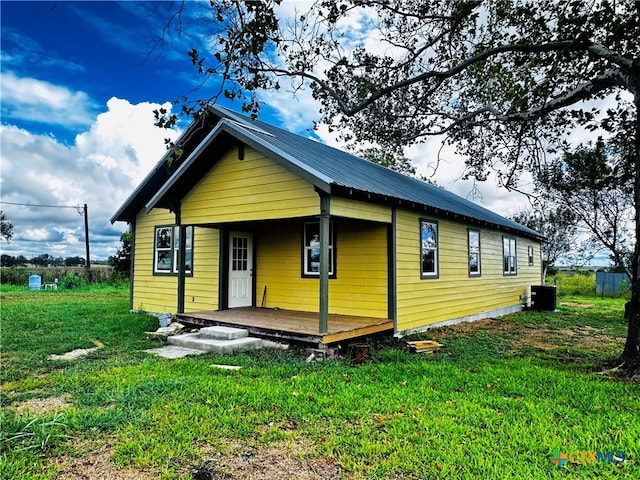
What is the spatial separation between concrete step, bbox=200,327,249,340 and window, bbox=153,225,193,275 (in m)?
3.66

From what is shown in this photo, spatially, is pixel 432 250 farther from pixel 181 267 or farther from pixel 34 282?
pixel 34 282


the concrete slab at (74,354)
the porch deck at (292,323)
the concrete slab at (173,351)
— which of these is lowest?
the concrete slab at (173,351)

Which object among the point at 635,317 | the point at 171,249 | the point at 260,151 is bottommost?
the point at 635,317

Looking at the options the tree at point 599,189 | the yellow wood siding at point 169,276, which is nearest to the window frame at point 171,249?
the yellow wood siding at point 169,276

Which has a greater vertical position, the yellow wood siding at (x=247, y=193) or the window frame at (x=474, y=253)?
the yellow wood siding at (x=247, y=193)

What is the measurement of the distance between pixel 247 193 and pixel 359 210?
2.43 m

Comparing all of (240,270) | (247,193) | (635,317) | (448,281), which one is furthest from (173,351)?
(635,317)

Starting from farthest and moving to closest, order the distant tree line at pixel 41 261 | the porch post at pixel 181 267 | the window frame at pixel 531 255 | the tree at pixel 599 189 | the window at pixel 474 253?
1. the distant tree line at pixel 41 261
2. the window frame at pixel 531 255
3. the window at pixel 474 253
4. the porch post at pixel 181 267
5. the tree at pixel 599 189

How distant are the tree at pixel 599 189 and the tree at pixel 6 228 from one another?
142 ft

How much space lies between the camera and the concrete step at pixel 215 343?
7.42 metres

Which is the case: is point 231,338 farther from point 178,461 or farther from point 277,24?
point 277,24

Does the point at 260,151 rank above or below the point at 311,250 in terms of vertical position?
above

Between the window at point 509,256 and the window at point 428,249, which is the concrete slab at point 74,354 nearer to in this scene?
the window at point 428,249

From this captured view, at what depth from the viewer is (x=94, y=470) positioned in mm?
3123
